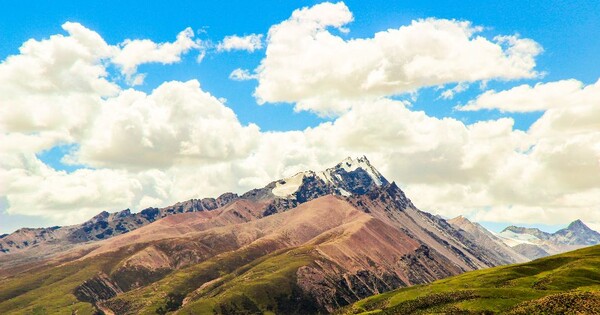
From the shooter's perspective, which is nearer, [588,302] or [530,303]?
[588,302]

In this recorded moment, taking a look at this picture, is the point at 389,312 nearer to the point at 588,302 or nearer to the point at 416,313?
the point at 416,313

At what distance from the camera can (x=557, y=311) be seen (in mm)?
139875

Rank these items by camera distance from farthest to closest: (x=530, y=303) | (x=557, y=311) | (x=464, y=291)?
(x=464, y=291)
(x=530, y=303)
(x=557, y=311)

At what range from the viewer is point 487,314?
164375 mm

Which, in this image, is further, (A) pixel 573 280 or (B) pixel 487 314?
(A) pixel 573 280

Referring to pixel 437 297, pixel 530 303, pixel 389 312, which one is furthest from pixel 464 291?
pixel 530 303

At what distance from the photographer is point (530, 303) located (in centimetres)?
15475

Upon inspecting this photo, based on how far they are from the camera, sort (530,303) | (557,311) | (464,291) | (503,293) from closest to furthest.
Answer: (557,311), (530,303), (503,293), (464,291)

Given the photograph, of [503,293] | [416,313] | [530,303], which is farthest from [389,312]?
[530,303]

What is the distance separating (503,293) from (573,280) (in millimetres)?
28573

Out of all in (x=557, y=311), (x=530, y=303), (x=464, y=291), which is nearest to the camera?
(x=557, y=311)

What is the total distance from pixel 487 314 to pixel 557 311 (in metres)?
27.3

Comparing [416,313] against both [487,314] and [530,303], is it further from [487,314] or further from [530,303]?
[530,303]

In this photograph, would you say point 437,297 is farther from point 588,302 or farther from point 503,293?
point 588,302
